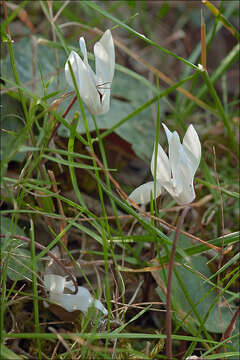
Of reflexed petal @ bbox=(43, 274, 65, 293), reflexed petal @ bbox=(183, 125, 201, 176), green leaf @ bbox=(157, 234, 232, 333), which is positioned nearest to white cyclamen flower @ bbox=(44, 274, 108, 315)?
reflexed petal @ bbox=(43, 274, 65, 293)

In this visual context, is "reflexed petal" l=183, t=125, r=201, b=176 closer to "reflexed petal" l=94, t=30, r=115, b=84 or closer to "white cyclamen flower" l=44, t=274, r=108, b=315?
"reflexed petal" l=94, t=30, r=115, b=84

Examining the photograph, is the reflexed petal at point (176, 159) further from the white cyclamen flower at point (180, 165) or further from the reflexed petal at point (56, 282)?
the reflexed petal at point (56, 282)

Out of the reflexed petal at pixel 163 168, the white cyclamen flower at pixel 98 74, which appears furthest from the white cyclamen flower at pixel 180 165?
the white cyclamen flower at pixel 98 74

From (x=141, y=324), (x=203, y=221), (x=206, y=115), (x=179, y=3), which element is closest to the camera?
(x=141, y=324)

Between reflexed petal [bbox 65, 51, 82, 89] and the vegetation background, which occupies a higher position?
reflexed petal [bbox 65, 51, 82, 89]

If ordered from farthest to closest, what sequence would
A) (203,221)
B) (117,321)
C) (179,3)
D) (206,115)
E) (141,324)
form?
(179,3), (206,115), (203,221), (141,324), (117,321)

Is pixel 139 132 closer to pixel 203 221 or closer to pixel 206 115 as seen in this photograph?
pixel 206 115

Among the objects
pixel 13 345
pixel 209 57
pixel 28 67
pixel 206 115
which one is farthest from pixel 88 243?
pixel 209 57
